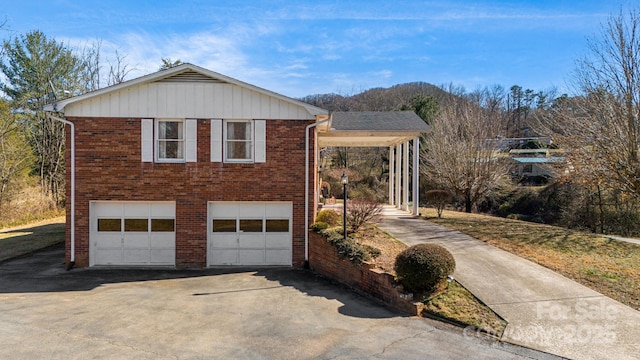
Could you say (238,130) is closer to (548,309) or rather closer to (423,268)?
(423,268)

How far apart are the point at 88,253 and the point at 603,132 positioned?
1839cm

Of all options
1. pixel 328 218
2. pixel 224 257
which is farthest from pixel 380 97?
pixel 224 257

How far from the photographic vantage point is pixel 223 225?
44.2 feet

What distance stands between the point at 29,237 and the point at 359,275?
700 inches

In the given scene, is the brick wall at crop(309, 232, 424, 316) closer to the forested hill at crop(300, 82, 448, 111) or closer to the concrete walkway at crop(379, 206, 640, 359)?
the concrete walkway at crop(379, 206, 640, 359)

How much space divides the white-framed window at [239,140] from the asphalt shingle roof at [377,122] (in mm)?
5861

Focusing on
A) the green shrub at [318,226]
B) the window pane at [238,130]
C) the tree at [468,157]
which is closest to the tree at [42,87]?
the window pane at [238,130]

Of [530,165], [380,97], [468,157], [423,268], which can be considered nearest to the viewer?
[423,268]

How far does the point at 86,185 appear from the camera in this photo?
43.1 ft

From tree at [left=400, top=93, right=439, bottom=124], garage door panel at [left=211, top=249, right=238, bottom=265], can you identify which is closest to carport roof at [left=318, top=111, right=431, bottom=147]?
garage door panel at [left=211, top=249, right=238, bottom=265]

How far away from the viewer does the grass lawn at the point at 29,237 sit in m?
16.0

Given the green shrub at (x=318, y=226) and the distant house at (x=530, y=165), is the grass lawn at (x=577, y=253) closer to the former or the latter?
the green shrub at (x=318, y=226)

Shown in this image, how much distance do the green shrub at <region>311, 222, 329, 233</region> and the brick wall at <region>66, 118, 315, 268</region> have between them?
0.41m

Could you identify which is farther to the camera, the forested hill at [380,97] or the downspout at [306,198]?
the forested hill at [380,97]
